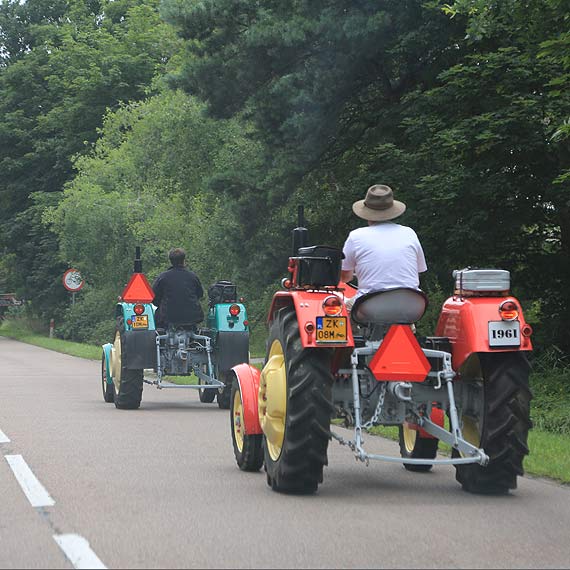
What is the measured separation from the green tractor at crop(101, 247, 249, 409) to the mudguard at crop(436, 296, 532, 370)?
779cm

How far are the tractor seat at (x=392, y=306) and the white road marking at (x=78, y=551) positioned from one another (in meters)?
2.75

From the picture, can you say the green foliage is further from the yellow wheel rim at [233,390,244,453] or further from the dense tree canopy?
the yellow wheel rim at [233,390,244,453]

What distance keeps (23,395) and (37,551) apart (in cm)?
1293

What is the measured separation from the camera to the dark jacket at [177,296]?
55.9 ft

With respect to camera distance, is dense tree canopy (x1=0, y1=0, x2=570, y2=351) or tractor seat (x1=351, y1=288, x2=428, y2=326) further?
dense tree canopy (x1=0, y1=0, x2=570, y2=351)

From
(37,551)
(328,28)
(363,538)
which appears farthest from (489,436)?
(328,28)

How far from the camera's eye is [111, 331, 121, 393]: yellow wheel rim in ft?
56.2

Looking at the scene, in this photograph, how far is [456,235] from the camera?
21.1 meters

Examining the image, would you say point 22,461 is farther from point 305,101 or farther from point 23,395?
point 305,101

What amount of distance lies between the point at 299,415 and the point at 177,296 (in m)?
8.70

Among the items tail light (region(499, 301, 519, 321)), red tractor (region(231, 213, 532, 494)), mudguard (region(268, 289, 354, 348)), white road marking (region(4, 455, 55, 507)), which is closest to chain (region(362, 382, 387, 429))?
red tractor (region(231, 213, 532, 494))

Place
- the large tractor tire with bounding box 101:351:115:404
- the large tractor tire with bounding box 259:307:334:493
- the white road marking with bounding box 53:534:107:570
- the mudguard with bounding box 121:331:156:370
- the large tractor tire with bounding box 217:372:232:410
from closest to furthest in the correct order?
the white road marking with bounding box 53:534:107:570
the large tractor tire with bounding box 259:307:334:493
the mudguard with bounding box 121:331:156:370
the large tractor tire with bounding box 217:372:232:410
the large tractor tire with bounding box 101:351:115:404

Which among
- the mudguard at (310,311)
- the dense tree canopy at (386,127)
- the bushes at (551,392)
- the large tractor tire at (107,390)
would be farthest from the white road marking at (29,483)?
the dense tree canopy at (386,127)

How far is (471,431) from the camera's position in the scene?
9430mm
